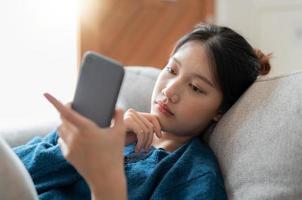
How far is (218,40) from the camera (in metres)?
1.07

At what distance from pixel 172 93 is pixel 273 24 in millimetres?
2131

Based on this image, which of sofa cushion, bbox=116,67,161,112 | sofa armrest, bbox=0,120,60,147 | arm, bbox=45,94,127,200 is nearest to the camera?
arm, bbox=45,94,127,200

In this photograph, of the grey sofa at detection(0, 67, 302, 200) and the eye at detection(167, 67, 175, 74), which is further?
the eye at detection(167, 67, 175, 74)

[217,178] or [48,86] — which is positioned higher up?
[217,178]

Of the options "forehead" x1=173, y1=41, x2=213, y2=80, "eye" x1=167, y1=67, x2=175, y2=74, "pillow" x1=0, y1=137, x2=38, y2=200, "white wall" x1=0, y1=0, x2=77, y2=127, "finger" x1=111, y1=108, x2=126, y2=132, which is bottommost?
"white wall" x1=0, y1=0, x2=77, y2=127

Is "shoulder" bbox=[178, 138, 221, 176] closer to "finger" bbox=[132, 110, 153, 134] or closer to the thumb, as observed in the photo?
"finger" bbox=[132, 110, 153, 134]

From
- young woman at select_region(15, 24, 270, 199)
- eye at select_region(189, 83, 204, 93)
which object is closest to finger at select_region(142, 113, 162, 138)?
young woman at select_region(15, 24, 270, 199)

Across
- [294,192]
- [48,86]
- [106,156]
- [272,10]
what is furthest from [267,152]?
[272,10]

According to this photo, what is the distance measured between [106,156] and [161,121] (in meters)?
0.43

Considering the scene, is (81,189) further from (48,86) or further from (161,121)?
(48,86)

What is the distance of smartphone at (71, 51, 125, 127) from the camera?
0.65 metres

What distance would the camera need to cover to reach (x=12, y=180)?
728 mm

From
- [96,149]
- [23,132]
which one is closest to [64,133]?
[96,149]

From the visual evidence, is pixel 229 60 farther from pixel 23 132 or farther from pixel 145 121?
pixel 23 132
